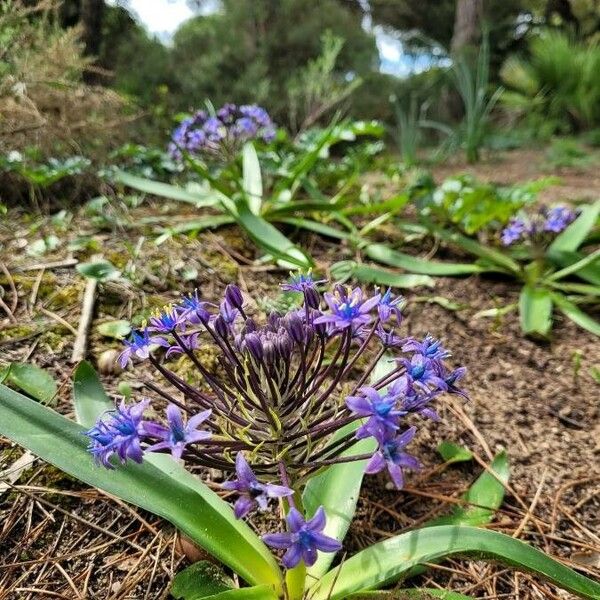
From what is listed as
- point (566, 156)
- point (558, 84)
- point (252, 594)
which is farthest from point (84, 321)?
point (558, 84)

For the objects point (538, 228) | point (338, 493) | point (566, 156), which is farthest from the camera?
point (566, 156)

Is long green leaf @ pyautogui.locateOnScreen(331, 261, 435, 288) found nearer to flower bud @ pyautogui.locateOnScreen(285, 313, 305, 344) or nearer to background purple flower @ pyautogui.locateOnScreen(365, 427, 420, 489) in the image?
flower bud @ pyautogui.locateOnScreen(285, 313, 305, 344)

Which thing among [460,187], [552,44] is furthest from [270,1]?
[460,187]

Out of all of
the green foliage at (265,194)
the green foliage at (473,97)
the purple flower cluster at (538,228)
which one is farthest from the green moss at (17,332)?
the green foliage at (473,97)

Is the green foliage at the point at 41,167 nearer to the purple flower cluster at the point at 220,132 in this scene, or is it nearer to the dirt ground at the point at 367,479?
the dirt ground at the point at 367,479

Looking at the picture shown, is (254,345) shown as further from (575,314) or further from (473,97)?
(473,97)

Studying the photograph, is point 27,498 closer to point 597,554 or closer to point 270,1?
point 597,554
